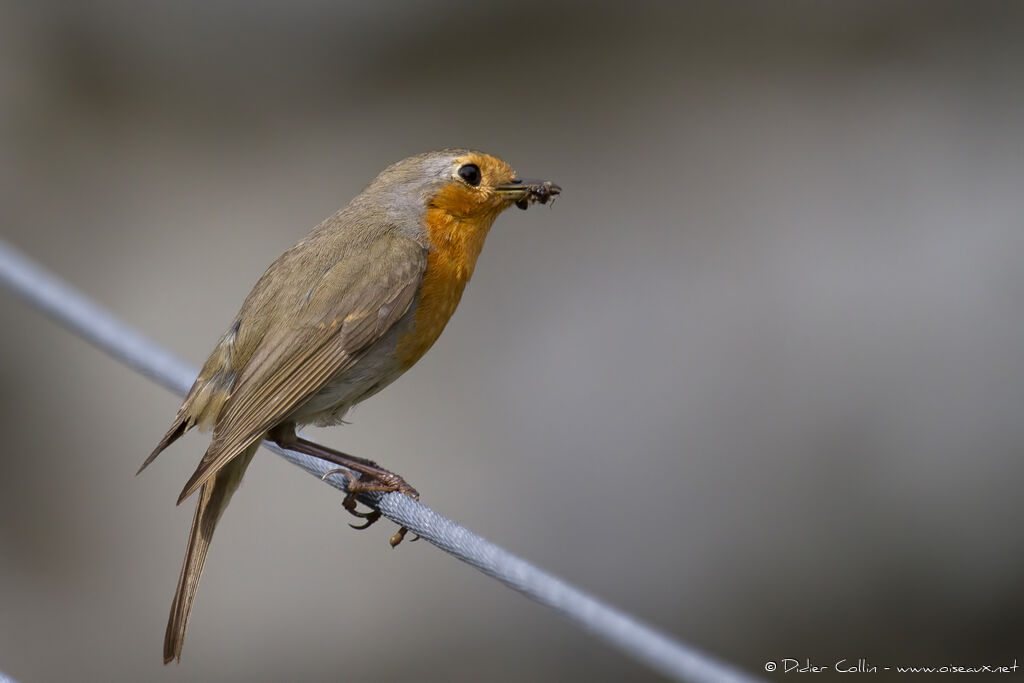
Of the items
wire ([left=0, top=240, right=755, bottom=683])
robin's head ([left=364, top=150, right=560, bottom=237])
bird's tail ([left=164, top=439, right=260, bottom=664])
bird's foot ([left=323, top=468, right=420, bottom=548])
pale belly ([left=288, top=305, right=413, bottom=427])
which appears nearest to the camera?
wire ([left=0, top=240, right=755, bottom=683])

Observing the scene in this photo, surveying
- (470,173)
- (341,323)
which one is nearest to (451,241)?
(470,173)

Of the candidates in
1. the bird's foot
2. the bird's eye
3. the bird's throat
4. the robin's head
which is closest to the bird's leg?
the bird's foot

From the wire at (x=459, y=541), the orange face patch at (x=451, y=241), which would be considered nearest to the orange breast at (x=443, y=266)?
the orange face patch at (x=451, y=241)

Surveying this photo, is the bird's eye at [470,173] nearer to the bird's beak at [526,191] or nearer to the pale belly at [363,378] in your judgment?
the bird's beak at [526,191]

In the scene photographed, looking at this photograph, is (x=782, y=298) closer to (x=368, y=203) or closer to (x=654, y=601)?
(x=654, y=601)

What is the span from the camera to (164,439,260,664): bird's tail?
109 inches

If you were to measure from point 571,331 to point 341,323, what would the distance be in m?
1.70

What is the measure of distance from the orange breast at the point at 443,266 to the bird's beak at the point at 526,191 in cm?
8

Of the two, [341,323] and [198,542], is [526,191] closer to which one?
[341,323]

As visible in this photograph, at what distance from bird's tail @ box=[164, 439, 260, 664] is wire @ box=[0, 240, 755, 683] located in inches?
8.9

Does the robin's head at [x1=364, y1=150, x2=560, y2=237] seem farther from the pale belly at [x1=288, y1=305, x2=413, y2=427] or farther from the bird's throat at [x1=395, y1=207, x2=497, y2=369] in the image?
the pale belly at [x1=288, y1=305, x2=413, y2=427]

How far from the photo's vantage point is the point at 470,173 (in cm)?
329

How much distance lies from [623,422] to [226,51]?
2418mm

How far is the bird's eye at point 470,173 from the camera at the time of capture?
3279 mm
